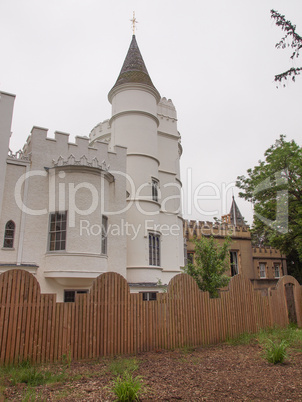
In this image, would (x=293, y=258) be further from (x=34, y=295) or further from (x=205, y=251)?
(x=34, y=295)

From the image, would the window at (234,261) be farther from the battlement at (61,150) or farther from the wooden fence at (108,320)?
the wooden fence at (108,320)

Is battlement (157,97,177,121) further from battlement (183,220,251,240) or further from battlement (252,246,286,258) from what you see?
battlement (252,246,286,258)

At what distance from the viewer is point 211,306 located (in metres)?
10.2

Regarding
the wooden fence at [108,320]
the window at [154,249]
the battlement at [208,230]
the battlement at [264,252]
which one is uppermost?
the battlement at [208,230]

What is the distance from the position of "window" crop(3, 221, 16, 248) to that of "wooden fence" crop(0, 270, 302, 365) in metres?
5.64

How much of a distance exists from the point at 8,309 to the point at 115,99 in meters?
15.1

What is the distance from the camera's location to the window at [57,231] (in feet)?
43.0

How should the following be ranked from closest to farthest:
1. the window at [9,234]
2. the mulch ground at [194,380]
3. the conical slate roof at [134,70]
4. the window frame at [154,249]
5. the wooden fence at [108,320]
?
the mulch ground at [194,380] < the wooden fence at [108,320] < the window at [9,234] < the window frame at [154,249] < the conical slate roof at [134,70]

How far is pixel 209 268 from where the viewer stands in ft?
39.6

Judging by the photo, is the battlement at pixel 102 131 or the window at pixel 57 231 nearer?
the window at pixel 57 231

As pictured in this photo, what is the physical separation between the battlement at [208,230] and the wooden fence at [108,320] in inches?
522

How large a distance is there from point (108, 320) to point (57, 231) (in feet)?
19.9

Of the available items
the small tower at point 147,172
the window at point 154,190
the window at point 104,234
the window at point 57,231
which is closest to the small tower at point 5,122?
the window at point 57,231

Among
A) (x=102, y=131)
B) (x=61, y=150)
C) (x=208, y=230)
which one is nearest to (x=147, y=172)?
(x=102, y=131)
